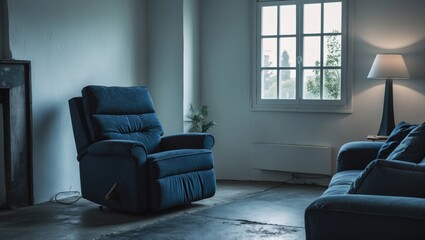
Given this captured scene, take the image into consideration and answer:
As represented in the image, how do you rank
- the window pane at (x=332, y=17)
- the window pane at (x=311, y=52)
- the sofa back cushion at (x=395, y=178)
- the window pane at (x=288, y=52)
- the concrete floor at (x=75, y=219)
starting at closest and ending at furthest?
the sofa back cushion at (x=395, y=178)
the concrete floor at (x=75, y=219)
the window pane at (x=332, y=17)
the window pane at (x=311, y=52)
the window pane at (x=288, y=52)

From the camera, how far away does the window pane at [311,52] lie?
19.2ft

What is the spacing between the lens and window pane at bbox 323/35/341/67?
577 centimetres

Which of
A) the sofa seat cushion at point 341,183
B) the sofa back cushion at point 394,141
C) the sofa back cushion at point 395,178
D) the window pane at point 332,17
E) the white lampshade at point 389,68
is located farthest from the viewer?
the window pane at point 332,17

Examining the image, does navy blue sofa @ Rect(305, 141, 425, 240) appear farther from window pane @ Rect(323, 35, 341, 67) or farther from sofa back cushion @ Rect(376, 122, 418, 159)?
window pane @ Rect(323, 35, 341, 67)

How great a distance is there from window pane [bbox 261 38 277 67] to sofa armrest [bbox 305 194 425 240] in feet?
13.3

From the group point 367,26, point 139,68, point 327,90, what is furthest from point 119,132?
point 367,26

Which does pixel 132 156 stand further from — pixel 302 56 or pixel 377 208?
pixel 377 208

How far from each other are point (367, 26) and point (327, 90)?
742 millimetres

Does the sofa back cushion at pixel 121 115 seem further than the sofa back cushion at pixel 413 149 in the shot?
Yes

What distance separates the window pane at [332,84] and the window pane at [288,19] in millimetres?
575

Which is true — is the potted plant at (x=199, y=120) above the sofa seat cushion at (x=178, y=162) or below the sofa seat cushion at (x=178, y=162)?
above

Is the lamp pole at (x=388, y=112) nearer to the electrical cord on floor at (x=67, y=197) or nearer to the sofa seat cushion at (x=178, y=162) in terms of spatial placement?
the sofa seat cushion at (x=178, y=162)

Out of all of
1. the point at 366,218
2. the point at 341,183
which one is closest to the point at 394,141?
the point at 341,183

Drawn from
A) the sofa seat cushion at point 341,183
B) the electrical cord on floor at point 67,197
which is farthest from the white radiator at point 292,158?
the electrical cord on floor at point 67,197
